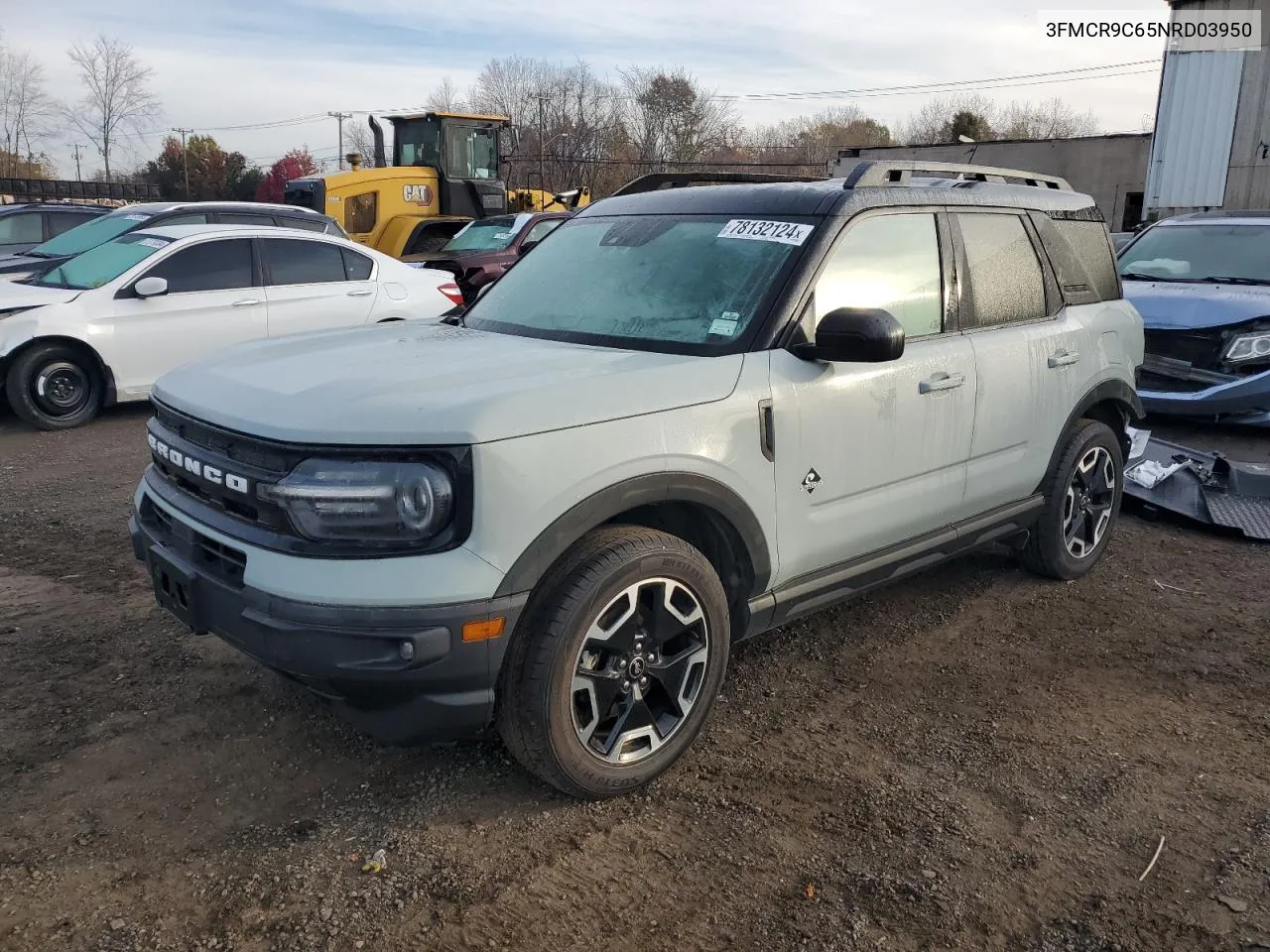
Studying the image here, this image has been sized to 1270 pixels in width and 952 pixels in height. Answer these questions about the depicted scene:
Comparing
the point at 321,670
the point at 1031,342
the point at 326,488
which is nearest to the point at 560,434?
the point at 326,488

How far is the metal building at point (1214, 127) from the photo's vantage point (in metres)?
18.2

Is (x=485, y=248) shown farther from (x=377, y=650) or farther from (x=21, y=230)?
(x=377, y=650)

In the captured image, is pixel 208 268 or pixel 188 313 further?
pixel 208 268

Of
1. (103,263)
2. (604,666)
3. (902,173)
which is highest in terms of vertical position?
(902,173)

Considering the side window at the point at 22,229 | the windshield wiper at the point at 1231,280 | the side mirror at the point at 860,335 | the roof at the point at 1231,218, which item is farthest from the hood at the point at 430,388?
the side window at the point at 22,229

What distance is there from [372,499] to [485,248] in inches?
492

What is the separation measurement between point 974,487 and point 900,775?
4.51 feet

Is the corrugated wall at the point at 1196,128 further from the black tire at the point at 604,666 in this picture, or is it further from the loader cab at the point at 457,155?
the black tire at the point at 604,666

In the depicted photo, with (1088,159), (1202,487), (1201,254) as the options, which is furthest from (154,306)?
(1088,159)

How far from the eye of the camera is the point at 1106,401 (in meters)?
4.86

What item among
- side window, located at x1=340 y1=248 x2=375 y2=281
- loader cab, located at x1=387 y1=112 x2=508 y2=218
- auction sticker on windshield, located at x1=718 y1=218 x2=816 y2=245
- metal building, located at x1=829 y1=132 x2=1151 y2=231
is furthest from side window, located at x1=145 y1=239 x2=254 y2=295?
metal building, located at x1=829 y1=132 x2=1151 y2=231

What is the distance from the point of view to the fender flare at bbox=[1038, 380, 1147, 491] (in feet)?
14.8

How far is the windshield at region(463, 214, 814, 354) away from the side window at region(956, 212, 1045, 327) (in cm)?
97

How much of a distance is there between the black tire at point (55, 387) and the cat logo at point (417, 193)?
31.6ft
